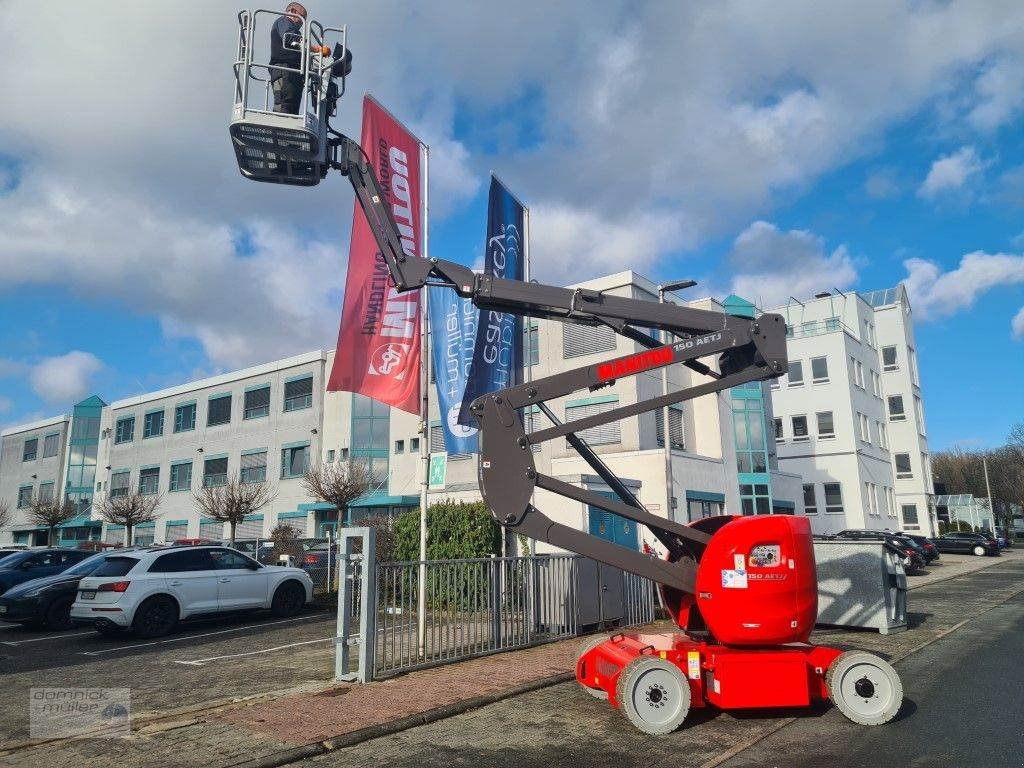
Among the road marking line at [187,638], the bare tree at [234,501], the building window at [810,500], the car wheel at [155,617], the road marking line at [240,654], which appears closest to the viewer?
the road marking line at [240,654]

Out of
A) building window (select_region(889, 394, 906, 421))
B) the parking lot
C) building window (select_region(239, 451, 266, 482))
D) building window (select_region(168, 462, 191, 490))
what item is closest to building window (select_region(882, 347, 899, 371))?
building window (select_region(889, 394, 906, 421))

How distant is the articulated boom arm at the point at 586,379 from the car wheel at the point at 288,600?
9.17 meters

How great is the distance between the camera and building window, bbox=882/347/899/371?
53.6 m

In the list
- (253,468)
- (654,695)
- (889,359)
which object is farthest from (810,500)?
(654,695)

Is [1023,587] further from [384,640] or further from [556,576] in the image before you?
[384,640]

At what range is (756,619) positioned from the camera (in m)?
6.70

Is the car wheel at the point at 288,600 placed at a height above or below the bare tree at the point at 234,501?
below

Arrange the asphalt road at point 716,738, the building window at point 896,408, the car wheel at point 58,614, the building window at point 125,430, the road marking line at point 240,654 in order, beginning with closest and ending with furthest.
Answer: the asphalt road at point 716,738 < the road marking line at point 240,654 < the car wheel at point 58,614 < the building window at point 125,430 < the building window at point 896,408

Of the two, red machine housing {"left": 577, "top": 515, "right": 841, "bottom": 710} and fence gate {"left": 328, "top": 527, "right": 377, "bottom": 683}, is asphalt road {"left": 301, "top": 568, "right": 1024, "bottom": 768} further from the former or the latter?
fence gate {"left": 328, "top": 527, "right": 377, "bottom": 683}

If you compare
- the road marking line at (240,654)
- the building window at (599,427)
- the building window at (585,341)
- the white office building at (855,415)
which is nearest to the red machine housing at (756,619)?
the road marking line at (240,654)

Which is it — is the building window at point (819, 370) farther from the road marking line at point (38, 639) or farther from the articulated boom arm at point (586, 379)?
the road marking line at point (38, 639)

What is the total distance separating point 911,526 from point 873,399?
31.7 ft

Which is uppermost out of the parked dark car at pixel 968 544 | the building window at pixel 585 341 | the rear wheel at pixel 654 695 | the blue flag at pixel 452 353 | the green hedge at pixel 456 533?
the building window at pixel 585 341

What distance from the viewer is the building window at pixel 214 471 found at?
45.2 m
